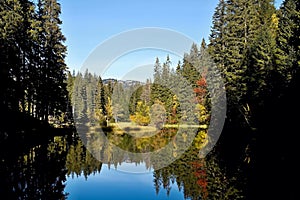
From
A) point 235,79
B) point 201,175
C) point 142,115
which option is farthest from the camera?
point 142,115

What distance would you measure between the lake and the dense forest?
2.89 feet

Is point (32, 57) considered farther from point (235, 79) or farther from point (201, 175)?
point (201, 175)

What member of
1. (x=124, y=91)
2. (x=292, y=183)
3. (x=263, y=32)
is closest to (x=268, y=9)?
(x=263, y=32)

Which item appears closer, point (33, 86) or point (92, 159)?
point (92, 159)

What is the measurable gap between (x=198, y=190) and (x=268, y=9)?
44847 mm

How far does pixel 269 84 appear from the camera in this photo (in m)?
25.8

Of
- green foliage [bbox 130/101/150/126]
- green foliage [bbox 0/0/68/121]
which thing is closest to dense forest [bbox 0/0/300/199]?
green foliage [bbox 0/0/68/121]

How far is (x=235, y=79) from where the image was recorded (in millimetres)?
36125

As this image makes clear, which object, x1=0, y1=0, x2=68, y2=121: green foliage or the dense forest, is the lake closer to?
the dense forest

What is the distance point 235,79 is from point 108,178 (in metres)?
23.8

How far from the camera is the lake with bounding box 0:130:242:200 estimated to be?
11.6 metres

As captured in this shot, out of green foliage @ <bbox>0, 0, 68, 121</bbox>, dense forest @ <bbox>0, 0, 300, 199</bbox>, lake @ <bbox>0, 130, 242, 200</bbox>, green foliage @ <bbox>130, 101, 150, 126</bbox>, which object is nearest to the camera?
lake @ <bbox>0, 130, 242, 200</bbox>

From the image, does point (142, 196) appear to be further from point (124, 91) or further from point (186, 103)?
point (124, 91)

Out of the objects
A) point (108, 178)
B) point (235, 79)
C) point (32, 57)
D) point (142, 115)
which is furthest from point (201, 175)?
point (142, 115)
